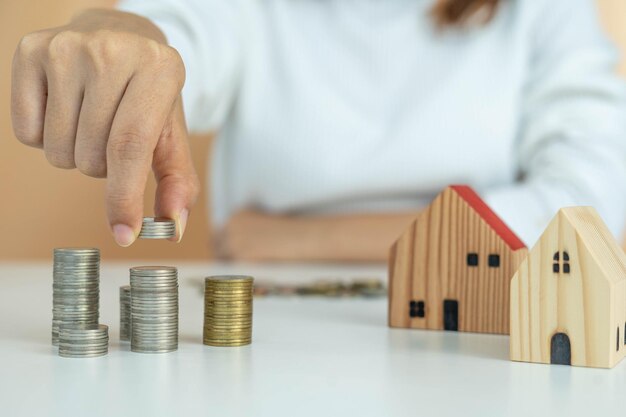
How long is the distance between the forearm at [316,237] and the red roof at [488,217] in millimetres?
848

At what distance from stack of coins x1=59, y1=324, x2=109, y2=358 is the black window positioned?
39 centimetres

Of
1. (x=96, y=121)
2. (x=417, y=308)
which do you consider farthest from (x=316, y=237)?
(x=96, y=121)

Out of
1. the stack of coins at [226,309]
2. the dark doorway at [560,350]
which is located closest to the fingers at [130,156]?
the stack of coins at [226,309]

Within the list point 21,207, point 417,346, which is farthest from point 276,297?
point 21,207

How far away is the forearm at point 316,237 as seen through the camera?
188 cm

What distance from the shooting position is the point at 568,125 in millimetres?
1938

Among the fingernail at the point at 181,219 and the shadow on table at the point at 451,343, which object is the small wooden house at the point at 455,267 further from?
the fingernail at the point at 181,219

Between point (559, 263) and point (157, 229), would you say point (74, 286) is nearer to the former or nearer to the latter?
point (157, 229)

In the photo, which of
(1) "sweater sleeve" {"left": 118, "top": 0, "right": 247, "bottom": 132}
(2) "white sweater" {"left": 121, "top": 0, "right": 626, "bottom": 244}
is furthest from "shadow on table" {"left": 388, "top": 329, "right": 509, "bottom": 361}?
(2) "white sweater" {"left": 121, "top": 0, "right": 626, "bottom": 244}

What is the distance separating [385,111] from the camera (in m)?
2.11

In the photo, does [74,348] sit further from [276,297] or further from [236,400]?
[276,297]

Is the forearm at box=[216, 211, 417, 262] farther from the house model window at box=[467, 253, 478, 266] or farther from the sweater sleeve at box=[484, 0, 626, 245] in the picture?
the house model window at box=[467, 253, 478, 266]

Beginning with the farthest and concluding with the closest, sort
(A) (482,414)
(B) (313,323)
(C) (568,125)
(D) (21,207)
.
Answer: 1. (D) (21,207)
2. (C) (568,125)
3. (B) (313,323)
4. (A) (482,414)

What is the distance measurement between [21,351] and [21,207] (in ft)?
8.67
